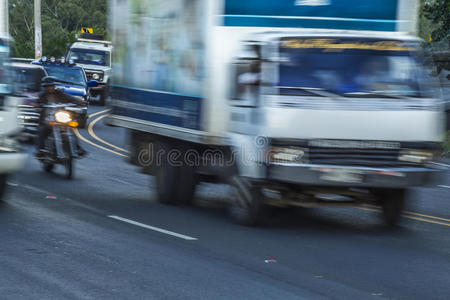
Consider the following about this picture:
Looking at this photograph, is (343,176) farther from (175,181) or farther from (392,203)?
(175,181)

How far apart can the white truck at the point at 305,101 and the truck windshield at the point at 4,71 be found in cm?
221

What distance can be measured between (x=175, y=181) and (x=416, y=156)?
3.85 metres

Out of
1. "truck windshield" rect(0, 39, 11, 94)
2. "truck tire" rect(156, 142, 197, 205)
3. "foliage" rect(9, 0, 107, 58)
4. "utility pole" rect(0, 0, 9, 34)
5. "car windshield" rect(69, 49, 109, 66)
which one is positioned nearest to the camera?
"truck windshield" rect(0, 39, 11, 94)

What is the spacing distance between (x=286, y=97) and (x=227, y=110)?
1.22 metres

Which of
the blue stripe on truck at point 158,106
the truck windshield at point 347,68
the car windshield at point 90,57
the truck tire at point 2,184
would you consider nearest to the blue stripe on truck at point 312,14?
the truck windshield at point 347,68

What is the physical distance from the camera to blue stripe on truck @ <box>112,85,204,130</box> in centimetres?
1191

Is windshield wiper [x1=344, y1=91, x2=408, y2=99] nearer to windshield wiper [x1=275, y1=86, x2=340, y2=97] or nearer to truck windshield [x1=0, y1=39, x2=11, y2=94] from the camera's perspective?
windshield wiper [x1=275, y1=86, x2=340, y2=97]

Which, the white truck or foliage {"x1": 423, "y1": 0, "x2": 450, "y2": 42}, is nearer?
the white truck

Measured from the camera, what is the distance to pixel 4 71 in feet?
39.5

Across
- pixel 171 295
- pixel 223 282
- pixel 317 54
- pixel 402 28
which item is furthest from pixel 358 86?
pixel 171 295

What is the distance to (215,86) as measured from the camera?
11.4m

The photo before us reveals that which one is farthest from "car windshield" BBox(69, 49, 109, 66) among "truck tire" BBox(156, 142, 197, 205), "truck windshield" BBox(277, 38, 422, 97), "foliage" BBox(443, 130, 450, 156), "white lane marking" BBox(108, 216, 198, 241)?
"truck windshield" BBox(277, 38, 422, 97)

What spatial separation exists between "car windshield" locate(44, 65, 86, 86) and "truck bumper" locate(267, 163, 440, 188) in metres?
21.1

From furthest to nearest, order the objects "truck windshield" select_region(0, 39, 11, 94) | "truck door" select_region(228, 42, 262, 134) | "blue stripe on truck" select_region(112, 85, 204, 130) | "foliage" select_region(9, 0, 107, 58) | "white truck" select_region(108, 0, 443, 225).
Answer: "foliage" select_region(9, 0, 107, 58) < "blue stripe on truck" select_region(112, 85, 204, 130) < "truck windshield" select_region(0, 39, 11, 94) < "truck door" select_region(228, 42, 262, 134) < "white truck" select_region(108, 0, 443, 225)
